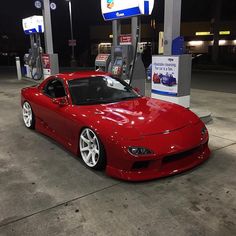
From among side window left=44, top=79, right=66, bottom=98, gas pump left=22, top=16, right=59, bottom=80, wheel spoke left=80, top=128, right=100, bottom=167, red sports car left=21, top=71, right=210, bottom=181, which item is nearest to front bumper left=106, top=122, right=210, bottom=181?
red sports car left=21, top=71, right=210, bottom=181

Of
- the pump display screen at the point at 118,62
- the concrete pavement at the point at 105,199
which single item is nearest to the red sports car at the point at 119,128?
the concrete pavement at the point at 105,199

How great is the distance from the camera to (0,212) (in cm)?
293

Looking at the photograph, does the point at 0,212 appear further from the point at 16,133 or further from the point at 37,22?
the point at 37,22

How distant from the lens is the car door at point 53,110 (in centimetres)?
441

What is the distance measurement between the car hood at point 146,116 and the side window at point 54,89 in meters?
0.90

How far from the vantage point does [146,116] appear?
3836 mm

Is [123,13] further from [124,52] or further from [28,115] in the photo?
[28,115]

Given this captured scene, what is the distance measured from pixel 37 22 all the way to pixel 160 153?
12175mm

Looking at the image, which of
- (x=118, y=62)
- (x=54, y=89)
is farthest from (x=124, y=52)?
(x=54, y=89)

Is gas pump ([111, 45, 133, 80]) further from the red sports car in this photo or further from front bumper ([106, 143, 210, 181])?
front bumper ([106, 143, 210, 181])

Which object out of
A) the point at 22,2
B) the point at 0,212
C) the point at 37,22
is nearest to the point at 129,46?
the point at 0,212

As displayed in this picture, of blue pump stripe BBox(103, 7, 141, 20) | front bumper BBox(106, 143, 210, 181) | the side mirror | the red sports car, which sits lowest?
front bumper BBox(106, 143, 210, 181)

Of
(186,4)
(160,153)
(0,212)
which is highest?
(186,4)

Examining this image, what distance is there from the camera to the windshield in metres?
4.45
